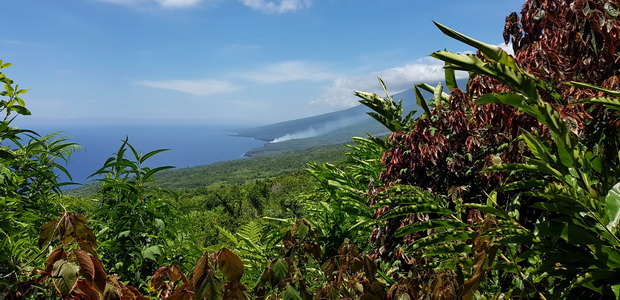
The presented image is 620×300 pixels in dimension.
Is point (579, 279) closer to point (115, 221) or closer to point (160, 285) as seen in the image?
point (160, 285)

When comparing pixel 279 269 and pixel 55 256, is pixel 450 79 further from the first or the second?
pixel 55 256

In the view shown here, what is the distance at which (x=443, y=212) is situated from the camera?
1553mm

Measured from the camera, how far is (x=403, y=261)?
8.41 ft

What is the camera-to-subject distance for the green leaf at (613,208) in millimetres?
987

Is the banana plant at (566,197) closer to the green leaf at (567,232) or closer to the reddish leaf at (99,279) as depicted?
the green leaf at (567,232)

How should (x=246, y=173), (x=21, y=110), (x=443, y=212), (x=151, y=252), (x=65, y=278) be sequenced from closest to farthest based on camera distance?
(x=65, y=278), (x=443, y=212), (x=151, y=252), (x=21, y=110), (x=246, y=173)

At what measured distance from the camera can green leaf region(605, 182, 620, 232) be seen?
987mm

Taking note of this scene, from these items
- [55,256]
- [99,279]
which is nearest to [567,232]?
[99,279]

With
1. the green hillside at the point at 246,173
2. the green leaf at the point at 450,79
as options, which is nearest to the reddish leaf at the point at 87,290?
the green leaf at the point at 450,79

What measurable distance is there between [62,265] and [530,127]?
2.09m

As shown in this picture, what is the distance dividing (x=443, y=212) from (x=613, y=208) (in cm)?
61

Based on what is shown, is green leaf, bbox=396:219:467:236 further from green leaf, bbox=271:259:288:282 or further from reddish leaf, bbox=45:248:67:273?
reddish leaf, bbox=45:248:67:273

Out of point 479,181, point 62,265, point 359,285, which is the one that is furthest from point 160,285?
point 479,181

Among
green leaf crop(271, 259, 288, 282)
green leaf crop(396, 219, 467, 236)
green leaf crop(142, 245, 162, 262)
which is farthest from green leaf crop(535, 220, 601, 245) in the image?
green leaf crop(142, 245, 162, 262)
